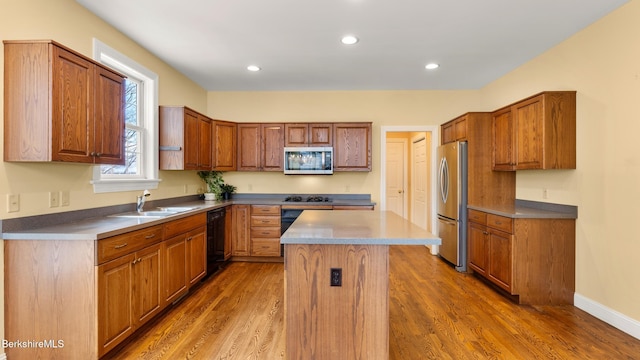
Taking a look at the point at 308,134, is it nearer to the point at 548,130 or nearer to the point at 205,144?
the point at 205,144

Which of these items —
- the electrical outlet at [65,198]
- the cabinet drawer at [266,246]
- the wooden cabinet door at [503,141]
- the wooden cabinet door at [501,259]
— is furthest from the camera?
the cabinet drawer at [266,246]

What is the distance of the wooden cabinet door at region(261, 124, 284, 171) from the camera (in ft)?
16.1

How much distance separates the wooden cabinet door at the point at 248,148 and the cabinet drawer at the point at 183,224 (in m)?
1.40

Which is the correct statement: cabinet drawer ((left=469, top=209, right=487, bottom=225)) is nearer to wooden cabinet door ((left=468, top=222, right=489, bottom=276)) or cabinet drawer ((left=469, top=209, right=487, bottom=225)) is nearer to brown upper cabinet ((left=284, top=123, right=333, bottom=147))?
wooden cabinet door ((left=468, top=222, right=489, bottom=276))

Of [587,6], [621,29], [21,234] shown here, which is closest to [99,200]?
[21,234]

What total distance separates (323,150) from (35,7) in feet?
11.1

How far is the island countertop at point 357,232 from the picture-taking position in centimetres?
181

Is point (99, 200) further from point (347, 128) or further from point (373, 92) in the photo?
point (373, 92)

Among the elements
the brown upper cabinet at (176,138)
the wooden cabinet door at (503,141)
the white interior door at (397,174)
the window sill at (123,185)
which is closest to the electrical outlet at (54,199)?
the window sill at (123,185)

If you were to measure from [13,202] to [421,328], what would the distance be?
124 inches

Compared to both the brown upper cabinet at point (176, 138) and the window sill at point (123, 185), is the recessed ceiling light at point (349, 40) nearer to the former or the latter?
the brown upper cabinet at point (176, 138)

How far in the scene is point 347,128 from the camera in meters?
4.84
